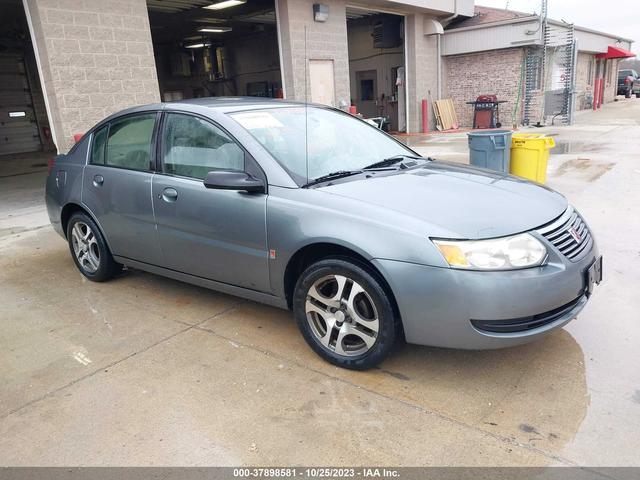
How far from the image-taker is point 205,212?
141 inches

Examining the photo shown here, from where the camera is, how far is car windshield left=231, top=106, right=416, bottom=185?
3430 millimetres

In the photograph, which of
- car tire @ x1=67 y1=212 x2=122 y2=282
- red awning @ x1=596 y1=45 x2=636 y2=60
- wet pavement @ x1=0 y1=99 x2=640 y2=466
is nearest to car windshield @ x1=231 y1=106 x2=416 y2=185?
wet pavement @ x1=0 y1=99 x2=640 y2=466

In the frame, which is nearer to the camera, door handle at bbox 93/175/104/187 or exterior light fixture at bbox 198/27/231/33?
door handle at bbox 93/175/104/187

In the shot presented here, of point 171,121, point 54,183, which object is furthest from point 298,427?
point 54,183

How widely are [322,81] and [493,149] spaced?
6.96 meters

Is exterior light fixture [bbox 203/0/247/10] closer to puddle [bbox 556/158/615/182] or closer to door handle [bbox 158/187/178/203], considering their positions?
puddle [bbox 556/158/615/182]

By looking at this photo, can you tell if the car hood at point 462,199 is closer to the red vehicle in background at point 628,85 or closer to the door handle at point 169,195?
the door handle at point 169,195

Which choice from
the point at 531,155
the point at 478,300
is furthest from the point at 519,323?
the point at 531,155

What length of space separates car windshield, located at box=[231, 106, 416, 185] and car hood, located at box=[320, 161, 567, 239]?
0.91 ft

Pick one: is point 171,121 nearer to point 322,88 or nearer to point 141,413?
point 141,413

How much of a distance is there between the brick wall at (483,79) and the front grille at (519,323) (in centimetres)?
1710

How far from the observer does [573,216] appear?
10.6 feet

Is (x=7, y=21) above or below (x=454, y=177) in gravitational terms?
above

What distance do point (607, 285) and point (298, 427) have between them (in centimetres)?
293
